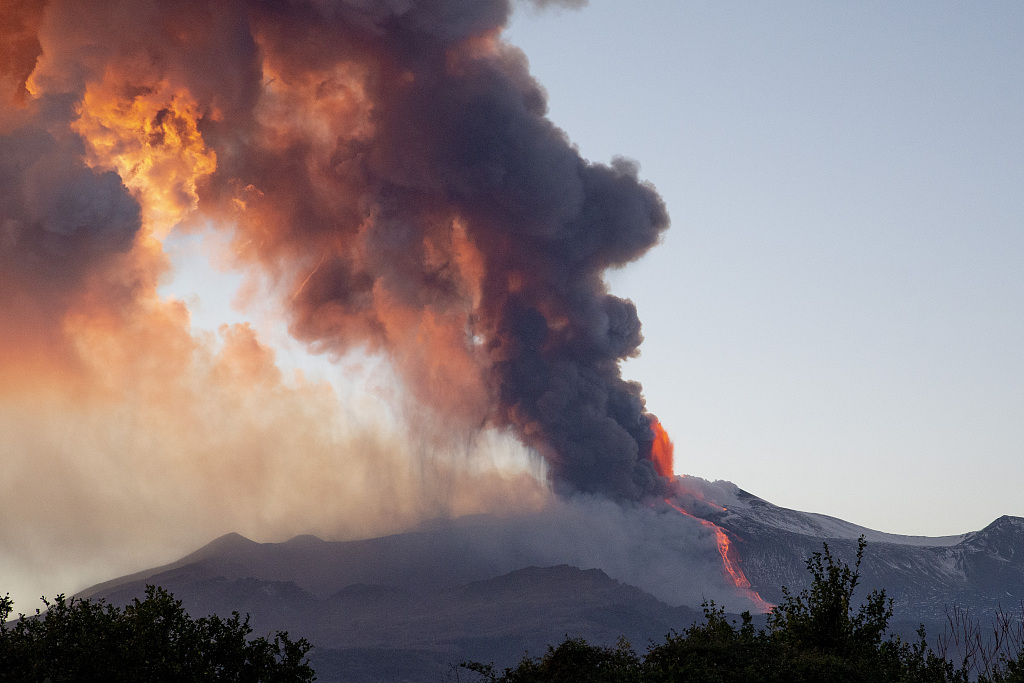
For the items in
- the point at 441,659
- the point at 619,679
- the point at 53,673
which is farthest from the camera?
the point at 441,659

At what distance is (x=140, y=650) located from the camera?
A: 25859mm

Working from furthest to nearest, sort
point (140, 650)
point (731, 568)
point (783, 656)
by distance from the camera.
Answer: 1. point (731, 568)
2. point (783, 656)
3. point (140, 650)

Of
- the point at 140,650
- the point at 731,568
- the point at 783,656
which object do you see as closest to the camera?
the point at 140,650

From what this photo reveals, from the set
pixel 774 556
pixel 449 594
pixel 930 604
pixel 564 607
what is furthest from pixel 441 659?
pixel 930 604

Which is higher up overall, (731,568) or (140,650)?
(140,650)

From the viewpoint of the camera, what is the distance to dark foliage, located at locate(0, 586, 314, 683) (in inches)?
1020

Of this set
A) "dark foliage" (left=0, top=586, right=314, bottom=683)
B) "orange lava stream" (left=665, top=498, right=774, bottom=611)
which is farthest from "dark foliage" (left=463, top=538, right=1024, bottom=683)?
"orange lava stream" (left=665, top=498, right=774, bottom=611)

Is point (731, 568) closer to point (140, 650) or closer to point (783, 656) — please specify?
point (783, 656)

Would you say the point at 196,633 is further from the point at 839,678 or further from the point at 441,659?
the point at 441,659

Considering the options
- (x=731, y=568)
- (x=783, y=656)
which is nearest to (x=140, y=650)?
(x=783, y=656)

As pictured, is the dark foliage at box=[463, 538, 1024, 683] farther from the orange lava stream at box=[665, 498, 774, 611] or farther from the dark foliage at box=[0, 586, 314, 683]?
the orange lava stream at box=[665, 498, 774, 611]

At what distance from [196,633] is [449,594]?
17406 centimetres

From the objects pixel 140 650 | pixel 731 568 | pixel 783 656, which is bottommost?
pixel 731 568

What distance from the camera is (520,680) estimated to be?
33.1 metres
